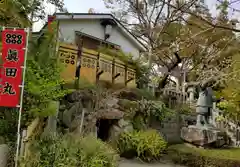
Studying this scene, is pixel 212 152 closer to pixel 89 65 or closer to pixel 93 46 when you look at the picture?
pixel 89 65

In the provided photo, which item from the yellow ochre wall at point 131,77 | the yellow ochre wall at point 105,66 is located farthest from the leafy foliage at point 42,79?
the yellow ochre wall at point 131,77

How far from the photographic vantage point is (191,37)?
491 centimetres

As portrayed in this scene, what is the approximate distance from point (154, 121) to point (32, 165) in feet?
21.4

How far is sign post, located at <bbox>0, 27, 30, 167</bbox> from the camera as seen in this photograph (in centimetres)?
580

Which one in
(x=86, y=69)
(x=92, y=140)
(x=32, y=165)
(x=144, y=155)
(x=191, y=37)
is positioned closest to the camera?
(x=191, y=37)

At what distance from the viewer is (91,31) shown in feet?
49.6

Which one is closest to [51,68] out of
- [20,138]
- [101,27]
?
[20,138]

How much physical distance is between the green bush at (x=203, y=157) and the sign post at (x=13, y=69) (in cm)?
568

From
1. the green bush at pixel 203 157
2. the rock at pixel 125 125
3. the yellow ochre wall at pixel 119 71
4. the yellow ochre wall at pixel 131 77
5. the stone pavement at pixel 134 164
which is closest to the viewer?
the stone pavement at pixel 134 164

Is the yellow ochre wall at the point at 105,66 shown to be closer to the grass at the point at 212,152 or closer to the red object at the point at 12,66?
the grass at the point at 212,152

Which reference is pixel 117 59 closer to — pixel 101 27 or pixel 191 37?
pixel 101 27

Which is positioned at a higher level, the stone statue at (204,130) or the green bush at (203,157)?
the stone statue at (204,130)

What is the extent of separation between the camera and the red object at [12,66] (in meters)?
5.80

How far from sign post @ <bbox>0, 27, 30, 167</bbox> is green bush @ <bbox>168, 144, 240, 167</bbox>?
5680 millimetres
